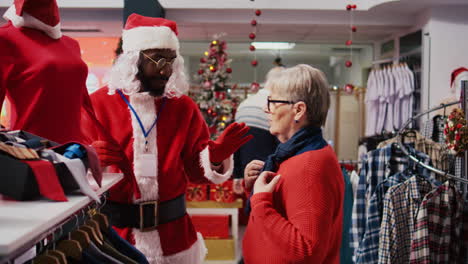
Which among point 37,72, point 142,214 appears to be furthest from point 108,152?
point 37,72

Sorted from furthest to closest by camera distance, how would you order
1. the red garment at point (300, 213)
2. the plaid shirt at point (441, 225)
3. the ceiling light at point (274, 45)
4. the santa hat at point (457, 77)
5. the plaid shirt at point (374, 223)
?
the ceiling light at point (274, 45) < the santa hat at point (457, 77) < the plaid shirt at point (374, 223) < the plaid shirt at point (441, 225) < the red garment at point (300, 213)

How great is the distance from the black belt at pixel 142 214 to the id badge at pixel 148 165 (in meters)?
0.13

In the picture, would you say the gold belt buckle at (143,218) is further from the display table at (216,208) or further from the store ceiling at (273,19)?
the store ceiling at (273,19)

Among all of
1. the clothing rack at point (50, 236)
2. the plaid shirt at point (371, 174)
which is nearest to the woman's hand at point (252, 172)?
the clothing rack at point (50, 236)

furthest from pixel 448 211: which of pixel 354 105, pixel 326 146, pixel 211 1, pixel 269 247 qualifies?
pixel 354 105

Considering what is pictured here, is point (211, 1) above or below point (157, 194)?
above

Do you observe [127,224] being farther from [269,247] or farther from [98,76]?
[98,76]

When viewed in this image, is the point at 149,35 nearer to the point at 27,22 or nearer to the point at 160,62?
the point at 160,62

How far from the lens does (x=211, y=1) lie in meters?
5.76

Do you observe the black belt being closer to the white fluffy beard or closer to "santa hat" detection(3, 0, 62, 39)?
the white fluffy beard

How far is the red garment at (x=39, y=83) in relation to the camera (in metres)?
1.73

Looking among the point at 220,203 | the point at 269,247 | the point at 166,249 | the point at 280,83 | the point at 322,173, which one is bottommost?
the point at 220,203

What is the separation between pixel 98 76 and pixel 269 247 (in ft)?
19.2

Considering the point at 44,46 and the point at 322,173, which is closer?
the point at 322,173
